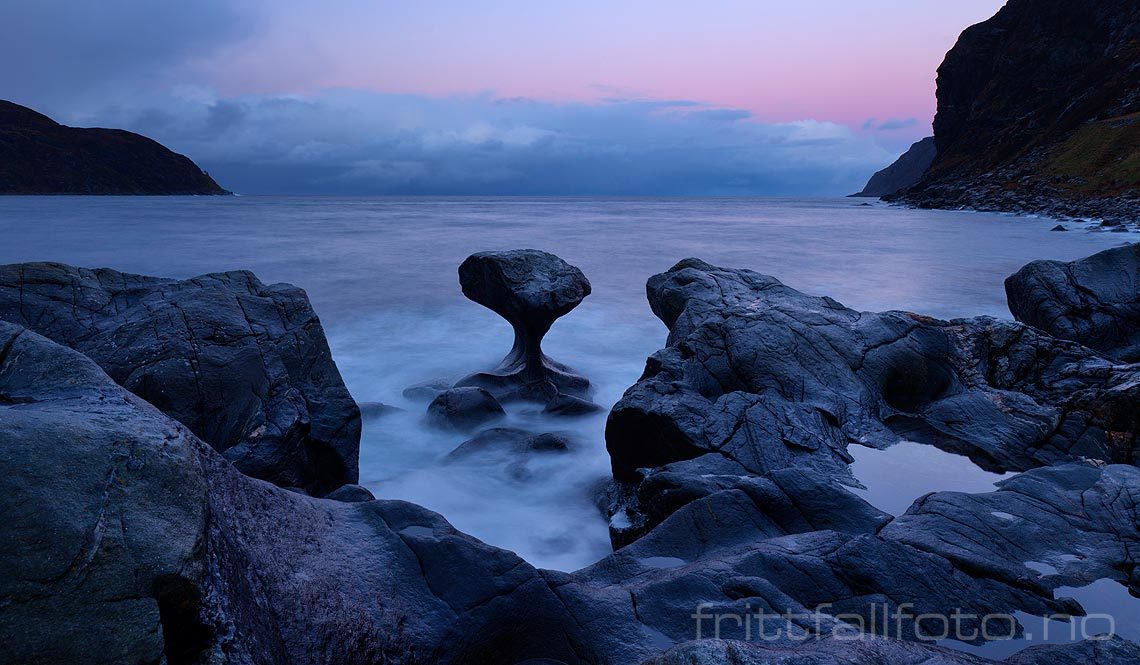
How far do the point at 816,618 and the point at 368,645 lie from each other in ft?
7.32

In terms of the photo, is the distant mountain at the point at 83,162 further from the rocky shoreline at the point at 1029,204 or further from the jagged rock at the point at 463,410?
the jagged rock at the point at 463,410

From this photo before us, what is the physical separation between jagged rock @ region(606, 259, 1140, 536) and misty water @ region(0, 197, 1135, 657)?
588 millimetres

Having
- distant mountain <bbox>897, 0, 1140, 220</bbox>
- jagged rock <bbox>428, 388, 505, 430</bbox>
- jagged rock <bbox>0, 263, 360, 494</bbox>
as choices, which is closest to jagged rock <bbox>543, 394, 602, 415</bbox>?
jagged rock <bbox>428, 388, 505, 430</bbox>

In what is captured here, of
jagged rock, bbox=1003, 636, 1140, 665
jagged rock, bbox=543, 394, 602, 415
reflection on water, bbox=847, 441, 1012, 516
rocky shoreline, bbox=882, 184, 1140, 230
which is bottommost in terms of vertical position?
jagged rock, bbox=543, 394, 602, 415

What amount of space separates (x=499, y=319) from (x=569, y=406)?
6.73 metres

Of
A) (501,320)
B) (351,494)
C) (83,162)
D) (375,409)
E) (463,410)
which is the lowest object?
(375,409)

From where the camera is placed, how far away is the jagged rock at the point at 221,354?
5.65 metres

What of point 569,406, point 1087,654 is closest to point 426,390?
point 569,406

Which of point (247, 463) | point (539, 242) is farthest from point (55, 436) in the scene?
point (539, 242)

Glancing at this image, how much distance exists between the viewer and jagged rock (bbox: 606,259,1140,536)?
6.35m

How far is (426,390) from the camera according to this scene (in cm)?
1069

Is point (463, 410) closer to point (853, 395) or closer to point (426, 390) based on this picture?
point (426, 390)

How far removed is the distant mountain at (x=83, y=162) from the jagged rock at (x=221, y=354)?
147m

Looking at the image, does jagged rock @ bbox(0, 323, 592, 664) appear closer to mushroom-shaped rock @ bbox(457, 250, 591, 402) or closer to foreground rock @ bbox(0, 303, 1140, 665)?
foreground rock @ bbox(0, 303, 1140, 665)
